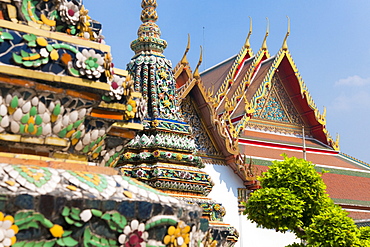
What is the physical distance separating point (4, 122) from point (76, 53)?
419 mm

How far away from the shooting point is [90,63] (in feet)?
8.95

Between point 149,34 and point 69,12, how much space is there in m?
3.91

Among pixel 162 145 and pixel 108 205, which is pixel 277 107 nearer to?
pixel 162 145

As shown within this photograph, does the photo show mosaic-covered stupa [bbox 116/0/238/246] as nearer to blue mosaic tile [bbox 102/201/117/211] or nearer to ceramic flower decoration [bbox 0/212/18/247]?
blue mosaic tile [bbox 102/201/117/211]

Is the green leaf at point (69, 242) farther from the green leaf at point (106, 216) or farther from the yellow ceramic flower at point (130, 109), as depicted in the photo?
the yellow ceramic flower at point (130, 109)

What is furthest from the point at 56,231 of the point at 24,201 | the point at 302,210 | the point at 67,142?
the point at 302,210

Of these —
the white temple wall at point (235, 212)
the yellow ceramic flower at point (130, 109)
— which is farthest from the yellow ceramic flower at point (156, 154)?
the white temple wall at point (235, 212)

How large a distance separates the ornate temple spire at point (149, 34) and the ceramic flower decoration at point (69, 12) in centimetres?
378

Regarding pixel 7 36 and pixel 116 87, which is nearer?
pixel 7 36

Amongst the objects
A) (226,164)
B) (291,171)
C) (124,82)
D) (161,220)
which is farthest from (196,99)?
(161,220)

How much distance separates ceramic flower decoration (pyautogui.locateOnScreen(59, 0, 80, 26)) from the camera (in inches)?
117

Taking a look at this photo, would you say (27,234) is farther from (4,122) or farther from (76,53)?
(76,53)

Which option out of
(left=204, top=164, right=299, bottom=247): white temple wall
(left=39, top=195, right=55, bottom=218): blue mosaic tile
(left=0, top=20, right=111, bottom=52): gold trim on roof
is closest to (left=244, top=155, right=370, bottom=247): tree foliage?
(left=204, top=164, right=299, bottom=247): white temple wall

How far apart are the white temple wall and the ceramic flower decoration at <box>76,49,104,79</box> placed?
9.49 metres
